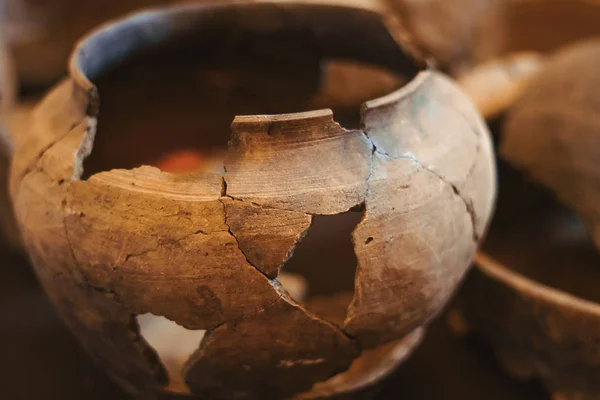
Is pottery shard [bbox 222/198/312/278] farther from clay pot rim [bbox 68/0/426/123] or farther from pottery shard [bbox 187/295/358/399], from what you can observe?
clay pot rim [bbox 68/0/426/123]

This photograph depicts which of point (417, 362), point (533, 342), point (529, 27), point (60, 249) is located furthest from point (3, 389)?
point (529, 27)

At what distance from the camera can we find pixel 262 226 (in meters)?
0.93

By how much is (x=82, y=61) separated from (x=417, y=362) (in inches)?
44.4

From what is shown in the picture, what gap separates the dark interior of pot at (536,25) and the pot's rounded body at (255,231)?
1.55 metres

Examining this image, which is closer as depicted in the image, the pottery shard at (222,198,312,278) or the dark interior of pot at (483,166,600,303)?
the pottery shard at (222,198,312,278)

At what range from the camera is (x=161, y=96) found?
5.69 feet

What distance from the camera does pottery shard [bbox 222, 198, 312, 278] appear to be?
36.5 inches

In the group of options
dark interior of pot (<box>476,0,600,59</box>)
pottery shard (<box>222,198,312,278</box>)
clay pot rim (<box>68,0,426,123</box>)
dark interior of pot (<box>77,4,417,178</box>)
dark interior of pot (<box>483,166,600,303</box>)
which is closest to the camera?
pottery shard (<box>222,198,312,278</box>)

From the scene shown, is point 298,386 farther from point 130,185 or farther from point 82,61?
point 82,61

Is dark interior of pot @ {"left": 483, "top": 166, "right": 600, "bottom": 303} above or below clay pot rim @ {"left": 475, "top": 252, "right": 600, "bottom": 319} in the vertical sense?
below

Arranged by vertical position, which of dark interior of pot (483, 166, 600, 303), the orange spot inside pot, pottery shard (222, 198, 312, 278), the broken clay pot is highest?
pottery shard (222, 198, 312, 278)

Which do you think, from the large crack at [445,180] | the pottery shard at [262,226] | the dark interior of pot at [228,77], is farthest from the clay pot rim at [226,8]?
the pottery shard at [262,226]

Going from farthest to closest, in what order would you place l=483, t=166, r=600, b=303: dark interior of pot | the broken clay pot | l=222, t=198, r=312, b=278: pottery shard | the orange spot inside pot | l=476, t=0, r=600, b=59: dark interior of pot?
1. the broken clay pot
2. l=476, t=0, r=600, b=59: dark interior of pot
3. the orange spot inside pot
4. l=483, t=166, r=600, b=303: dark interior of pot
5. l=222, t=198, r=312, b=278: pottery shard

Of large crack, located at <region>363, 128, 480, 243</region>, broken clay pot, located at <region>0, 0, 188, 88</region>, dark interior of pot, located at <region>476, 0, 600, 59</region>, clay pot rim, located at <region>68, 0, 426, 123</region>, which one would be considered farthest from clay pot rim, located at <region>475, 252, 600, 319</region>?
broken clay pot, located at <region>0, 0, 188, 88</region>
